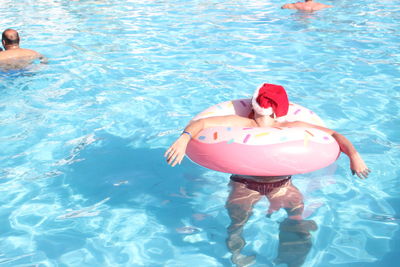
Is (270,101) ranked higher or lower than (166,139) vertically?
higher

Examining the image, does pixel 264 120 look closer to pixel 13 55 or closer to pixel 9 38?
pixel 13 55

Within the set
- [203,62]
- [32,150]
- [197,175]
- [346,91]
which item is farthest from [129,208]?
[203,62]

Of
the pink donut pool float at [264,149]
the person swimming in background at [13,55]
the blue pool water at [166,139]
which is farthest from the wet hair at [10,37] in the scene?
the pink donut pool float at [264,149]

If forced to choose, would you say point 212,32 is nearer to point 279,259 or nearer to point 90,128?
point 90,128

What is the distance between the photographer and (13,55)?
6.82 metres

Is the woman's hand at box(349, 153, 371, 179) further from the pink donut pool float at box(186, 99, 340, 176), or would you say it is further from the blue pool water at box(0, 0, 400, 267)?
the blue pool water at box(0, 0, 400, 267)

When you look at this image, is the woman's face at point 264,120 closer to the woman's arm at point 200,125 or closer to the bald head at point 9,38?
the woman's arm at point 200,125

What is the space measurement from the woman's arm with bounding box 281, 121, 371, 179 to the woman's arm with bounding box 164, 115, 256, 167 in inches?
13.2

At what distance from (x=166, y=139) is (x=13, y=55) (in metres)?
3.44

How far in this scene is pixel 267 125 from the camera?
130 inches

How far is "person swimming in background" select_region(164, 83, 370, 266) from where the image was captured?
Result: 3.07 metres

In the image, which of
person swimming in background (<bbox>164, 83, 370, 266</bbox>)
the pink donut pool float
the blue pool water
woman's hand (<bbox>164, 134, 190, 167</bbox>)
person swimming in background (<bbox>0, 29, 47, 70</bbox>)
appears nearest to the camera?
woman's hand (<bbox>164, 134, 190, 167</bbox>)

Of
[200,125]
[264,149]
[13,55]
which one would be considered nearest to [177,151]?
[200,125]

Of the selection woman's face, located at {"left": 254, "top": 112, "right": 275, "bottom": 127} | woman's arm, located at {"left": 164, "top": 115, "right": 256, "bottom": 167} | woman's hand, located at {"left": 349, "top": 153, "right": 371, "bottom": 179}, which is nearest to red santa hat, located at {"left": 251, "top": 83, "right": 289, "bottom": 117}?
woman's face, located at {"left": 254, "top": 112, "right": 275, "bottom": 127}
